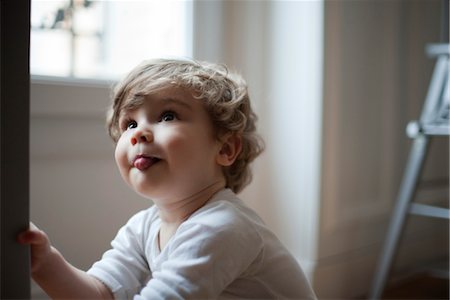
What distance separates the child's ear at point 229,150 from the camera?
2.82 ft

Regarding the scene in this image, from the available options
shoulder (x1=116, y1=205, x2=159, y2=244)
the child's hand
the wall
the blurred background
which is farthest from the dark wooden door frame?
the wall

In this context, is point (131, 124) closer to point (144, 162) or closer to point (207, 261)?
point (144, 162)

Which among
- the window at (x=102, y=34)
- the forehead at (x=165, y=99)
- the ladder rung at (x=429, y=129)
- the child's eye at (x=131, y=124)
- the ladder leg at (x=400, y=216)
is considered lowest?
the ladder leg at (x=400, y=216)

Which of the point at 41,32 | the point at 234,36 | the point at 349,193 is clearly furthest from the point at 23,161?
the point at 349,193

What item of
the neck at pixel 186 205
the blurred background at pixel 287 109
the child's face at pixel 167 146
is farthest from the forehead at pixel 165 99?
the blurred background at pixel 287 109

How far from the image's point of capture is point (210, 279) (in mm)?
718

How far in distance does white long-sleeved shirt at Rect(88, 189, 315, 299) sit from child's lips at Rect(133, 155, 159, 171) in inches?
3.8

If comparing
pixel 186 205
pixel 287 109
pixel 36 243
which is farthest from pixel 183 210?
pixel 287 109

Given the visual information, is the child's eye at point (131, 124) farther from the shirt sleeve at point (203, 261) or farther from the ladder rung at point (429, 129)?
the ladder rung at point (429, 129)

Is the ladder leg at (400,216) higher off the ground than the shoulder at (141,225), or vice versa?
the shoulder at (141,225)

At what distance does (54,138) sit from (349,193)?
0.88m

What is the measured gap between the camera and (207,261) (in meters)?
0.72

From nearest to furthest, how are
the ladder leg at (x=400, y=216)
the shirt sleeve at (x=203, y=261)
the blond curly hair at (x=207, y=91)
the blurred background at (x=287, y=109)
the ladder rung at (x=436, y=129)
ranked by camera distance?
the shirt sleeve at (x=203, y=261), the blond curly hair at (x=207, y=91), the blurred background at (x=287, y=109), the ladder rung at (x=436, y=129), the ladder leg at (x=400, y=216)

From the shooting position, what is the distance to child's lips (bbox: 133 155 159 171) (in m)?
0.76
